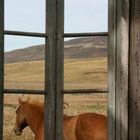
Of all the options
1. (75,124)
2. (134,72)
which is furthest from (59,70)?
(75,124)

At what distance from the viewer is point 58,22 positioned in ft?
11.5

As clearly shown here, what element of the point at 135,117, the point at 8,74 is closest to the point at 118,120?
the point at 135,117

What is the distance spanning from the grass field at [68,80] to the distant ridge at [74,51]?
0.9 inches

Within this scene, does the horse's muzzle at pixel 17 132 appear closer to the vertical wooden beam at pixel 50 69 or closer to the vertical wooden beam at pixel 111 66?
the vertical wooden beam at pixel 50 69

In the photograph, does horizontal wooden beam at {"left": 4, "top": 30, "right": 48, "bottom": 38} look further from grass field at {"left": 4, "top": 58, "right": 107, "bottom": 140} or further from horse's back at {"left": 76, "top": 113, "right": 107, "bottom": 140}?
horse's back at {"left": 76, "top": 113, "right": 107, "bottom": 140}

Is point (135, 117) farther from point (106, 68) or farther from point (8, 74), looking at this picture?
Result: point (8, 74)

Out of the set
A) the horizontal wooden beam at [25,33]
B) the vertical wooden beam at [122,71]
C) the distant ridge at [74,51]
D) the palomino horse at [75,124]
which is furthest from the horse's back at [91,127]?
the horizontal wooden beam at [25,33]

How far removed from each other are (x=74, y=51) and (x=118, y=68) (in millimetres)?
237

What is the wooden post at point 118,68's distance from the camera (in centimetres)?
339

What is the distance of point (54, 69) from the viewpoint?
348 cm

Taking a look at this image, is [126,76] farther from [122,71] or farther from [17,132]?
[17,132]

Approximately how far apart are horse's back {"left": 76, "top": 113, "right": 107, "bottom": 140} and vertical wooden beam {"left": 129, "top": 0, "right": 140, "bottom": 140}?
0.52 ft

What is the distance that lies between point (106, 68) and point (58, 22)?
0.97 feet

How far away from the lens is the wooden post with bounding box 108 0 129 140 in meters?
3.39
